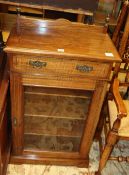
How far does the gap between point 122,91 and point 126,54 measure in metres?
0.98

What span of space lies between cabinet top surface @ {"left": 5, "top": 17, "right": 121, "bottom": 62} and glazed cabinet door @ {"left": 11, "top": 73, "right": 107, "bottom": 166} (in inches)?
7.8

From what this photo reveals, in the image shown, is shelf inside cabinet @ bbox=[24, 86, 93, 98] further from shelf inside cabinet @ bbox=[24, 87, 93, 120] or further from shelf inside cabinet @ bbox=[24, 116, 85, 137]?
shelf inside cabinet @ bbox=[24, 116, 85, 137]

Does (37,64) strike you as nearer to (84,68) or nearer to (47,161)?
(84,68)

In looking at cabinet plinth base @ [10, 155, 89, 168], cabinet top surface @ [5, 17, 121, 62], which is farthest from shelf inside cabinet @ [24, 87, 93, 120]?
cabinet plinth base @ [10, 155, 89, 168]

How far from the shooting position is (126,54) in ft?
4.99

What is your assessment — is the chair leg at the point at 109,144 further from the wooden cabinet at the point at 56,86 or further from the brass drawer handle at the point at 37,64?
the brass drawer handle at the point at 37,64

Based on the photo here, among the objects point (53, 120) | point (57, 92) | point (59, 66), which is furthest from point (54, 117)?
point (59, 66)

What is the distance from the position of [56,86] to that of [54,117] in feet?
1.03

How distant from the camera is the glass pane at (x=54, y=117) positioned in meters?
1.38

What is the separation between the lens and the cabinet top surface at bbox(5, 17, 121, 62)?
1.13m

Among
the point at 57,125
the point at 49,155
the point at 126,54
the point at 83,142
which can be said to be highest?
the point at 126,54

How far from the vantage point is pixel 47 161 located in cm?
169

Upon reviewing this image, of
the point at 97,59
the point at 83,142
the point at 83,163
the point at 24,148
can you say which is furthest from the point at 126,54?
the point at 24,148

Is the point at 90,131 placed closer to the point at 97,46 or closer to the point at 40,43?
the point at 97,46
